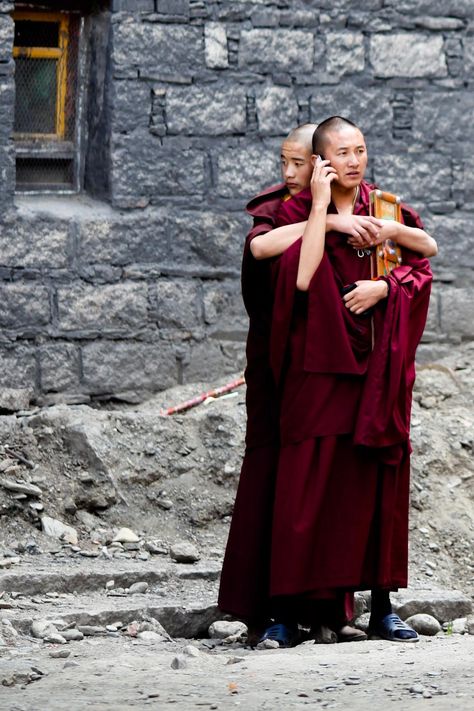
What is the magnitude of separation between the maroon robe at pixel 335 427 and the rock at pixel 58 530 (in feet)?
4.70

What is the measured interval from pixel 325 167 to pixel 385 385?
780 mm

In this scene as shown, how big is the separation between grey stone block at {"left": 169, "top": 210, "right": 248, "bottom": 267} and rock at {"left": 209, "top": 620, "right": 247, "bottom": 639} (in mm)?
2421

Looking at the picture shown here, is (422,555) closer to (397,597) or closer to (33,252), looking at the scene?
(397,597)

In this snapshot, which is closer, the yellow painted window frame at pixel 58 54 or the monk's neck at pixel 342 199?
the monk's neck at pixel 342 199

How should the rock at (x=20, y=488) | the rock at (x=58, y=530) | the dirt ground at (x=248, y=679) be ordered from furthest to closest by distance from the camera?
1. the rock at (x=20, y=488)
2. the rock at (x=58, y=530)
3. the dirt ground at (x=248, y=679)

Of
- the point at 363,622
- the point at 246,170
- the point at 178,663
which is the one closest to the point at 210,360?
the point at 246,170

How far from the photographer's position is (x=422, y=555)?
673 cm

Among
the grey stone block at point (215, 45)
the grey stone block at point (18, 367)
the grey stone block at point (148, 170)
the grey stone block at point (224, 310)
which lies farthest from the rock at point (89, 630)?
the grey stone block at point (215, 45)

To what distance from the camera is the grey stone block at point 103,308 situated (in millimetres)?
7445

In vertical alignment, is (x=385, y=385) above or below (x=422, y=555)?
above

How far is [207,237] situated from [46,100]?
107cm

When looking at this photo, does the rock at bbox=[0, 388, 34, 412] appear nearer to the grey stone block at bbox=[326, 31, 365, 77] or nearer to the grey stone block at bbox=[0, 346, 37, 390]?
the grey stone block at bbox=[0, 346, 37, 390]

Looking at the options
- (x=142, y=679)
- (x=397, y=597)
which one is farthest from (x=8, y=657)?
(x=397, y=597)

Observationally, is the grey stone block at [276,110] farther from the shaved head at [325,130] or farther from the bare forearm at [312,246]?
the bare forearm at [312,246]
